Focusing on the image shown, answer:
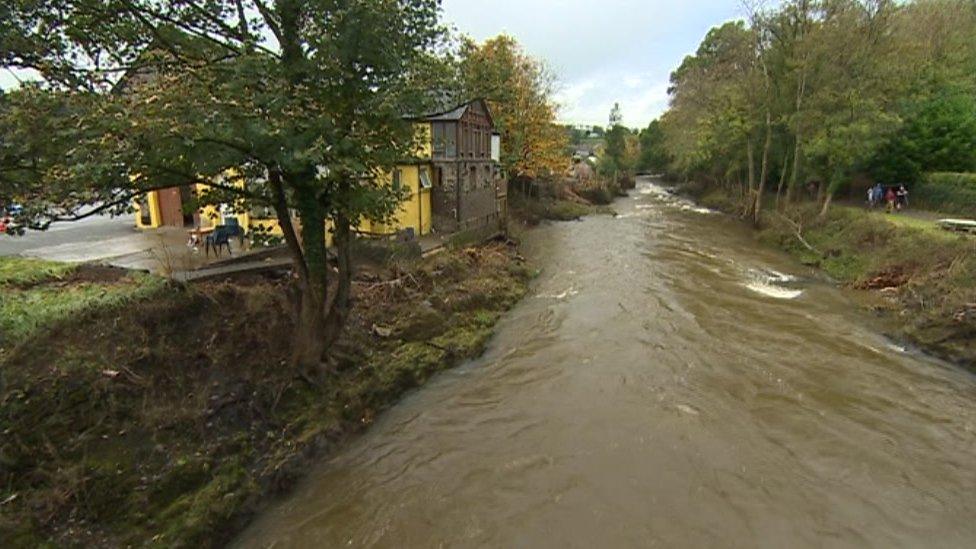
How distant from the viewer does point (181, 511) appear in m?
6.14

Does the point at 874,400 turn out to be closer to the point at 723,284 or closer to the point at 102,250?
the point at 723,284

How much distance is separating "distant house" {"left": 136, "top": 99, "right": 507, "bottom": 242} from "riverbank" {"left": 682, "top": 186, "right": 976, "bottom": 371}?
580 inches

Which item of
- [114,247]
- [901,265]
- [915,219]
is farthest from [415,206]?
[915,219]

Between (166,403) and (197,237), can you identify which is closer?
(166,403)

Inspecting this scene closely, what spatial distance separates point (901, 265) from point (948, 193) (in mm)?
9187

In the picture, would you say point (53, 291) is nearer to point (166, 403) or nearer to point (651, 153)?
point (166, 403)

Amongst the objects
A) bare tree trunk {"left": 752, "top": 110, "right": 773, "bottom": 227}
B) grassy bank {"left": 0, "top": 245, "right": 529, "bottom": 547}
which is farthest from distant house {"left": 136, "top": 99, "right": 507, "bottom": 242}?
bare tree trunk {"left": 752, "top": 110, "right": 773, "bottom": 227}

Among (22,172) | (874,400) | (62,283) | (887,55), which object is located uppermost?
(887,55)

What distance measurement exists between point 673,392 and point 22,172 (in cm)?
1052

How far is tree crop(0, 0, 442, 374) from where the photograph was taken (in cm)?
543

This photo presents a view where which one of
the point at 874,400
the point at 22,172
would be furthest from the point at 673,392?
the point at 22,172

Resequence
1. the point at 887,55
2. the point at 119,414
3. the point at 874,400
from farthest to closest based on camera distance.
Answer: the point at 887,55, the point at 874,400, the point at 119,414

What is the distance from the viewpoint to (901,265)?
16547 millimetres

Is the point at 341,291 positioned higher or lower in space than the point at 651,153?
lower
